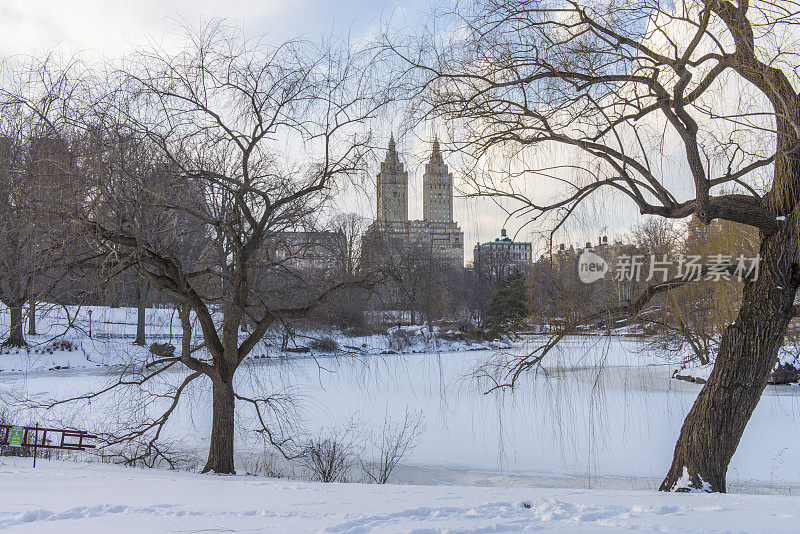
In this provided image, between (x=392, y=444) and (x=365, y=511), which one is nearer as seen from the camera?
(x=365, y=511)

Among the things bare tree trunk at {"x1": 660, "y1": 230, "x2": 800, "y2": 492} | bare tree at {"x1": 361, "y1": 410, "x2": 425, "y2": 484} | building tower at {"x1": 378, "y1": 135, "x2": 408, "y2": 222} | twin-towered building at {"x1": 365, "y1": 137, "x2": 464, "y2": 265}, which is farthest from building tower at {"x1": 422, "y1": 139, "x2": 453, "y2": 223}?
bare tree at {"x1": 361, "y1": 410, "x2": 425, "y2": 484}

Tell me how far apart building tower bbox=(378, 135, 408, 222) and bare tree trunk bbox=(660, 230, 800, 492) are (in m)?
3.03

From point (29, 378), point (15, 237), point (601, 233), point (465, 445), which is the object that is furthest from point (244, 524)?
point (29, 378)

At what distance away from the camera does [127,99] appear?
539 centimetres

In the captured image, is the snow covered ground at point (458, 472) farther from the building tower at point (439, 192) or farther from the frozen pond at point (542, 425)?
the building tower at point (439, 192)

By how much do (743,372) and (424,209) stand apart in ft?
9.65

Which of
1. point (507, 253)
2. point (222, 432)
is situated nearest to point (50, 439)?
point (222, 432)

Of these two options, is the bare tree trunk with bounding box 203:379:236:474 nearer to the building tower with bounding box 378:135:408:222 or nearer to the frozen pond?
the frozen pond

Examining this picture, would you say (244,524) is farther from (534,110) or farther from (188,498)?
(534,110)

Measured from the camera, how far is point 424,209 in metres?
5.23

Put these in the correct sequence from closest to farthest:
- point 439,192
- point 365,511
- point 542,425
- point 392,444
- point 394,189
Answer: point 365,511 → point 439,192 → point 394,189 → point 392,444 → point 542,425

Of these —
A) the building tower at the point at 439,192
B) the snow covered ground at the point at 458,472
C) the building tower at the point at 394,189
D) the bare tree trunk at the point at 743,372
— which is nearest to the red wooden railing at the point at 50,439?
the snow covered ground at the point at 458,472

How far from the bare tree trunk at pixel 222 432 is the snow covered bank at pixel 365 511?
1.86m

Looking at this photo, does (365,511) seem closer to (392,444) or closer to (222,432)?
(222,432)
